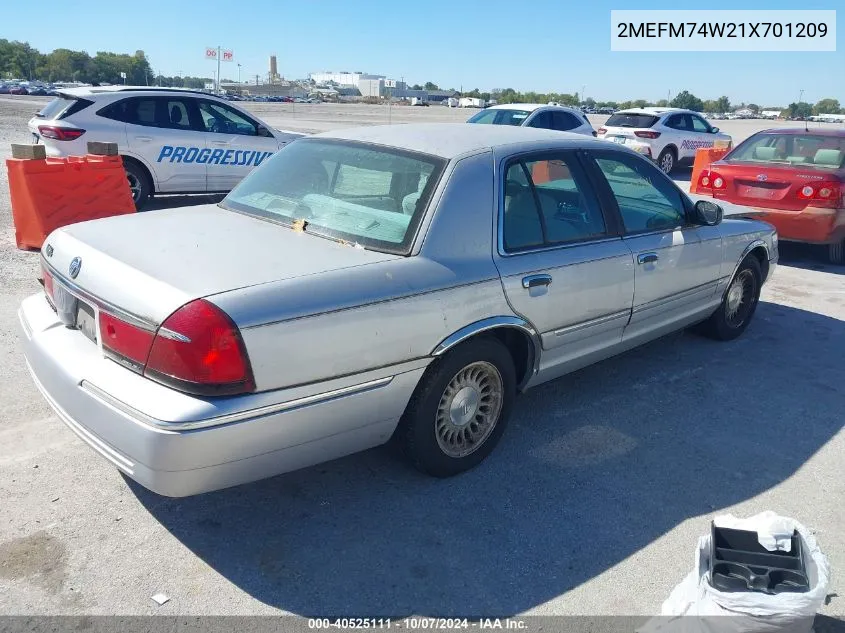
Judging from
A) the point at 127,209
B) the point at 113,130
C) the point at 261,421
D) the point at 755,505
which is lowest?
the point at 755,505

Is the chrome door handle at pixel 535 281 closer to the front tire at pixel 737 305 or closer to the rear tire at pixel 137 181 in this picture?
the front tire at pixel 737 305

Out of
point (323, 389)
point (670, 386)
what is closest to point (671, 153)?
point (670, 386)

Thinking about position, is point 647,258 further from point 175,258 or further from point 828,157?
point 828,157

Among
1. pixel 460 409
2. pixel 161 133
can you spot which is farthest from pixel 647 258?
pixel 161 133

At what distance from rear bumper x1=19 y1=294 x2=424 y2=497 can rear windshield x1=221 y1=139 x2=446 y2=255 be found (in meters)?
0.71

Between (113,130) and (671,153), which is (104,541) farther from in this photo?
(671,153)

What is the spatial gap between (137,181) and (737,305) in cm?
750

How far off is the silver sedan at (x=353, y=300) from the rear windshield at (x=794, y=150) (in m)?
5.03

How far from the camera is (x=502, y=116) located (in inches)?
595

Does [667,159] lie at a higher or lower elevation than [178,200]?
higher

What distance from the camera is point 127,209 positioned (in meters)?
8.30

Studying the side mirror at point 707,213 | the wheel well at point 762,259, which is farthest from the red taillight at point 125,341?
the wheel well at point 762,259

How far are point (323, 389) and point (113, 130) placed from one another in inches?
314

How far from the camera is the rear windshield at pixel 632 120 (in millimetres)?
17719
